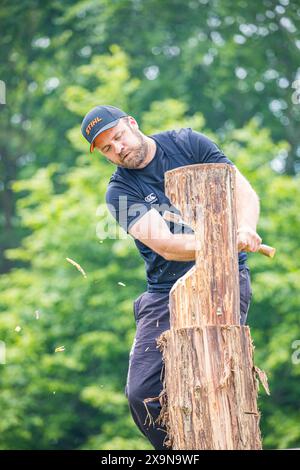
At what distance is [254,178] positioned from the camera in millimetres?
14375

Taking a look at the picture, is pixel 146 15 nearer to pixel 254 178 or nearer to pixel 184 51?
pixel 184 51

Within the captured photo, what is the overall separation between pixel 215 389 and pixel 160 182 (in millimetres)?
1357

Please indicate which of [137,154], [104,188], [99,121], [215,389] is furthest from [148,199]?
[104,188]

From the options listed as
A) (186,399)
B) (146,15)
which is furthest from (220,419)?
(146,15)

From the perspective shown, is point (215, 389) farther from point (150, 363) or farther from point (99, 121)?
point (99, 121)

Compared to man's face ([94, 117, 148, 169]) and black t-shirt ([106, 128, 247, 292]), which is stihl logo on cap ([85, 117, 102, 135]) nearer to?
man's face ([94, 117, 148, 169])

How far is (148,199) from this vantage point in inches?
181

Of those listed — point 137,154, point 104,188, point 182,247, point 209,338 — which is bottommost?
point 104,188

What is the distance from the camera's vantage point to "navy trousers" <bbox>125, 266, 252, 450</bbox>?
15.0ft

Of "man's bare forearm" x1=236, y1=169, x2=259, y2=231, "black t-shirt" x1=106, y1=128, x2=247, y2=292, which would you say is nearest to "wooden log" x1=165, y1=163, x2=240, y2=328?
"man's bare forearm" x1=236, y1=169, x2=259, y2=231

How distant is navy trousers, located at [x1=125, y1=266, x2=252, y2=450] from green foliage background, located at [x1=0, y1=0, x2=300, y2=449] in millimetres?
8227

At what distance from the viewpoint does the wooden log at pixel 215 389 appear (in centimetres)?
370

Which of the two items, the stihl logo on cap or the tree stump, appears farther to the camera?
the stihl logo on cap

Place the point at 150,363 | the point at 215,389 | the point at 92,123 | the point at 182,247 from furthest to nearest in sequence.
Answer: the point at 150,363
the point at 92,123
the point at 182,247
the point at 215,389
